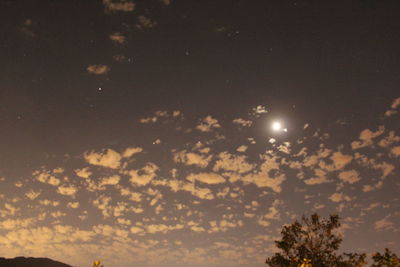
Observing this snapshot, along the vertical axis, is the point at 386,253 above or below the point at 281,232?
below

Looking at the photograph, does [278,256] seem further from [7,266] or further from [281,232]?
[7,266]

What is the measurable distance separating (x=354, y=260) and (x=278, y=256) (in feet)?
21.8

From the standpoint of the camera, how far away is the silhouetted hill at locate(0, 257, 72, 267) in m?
77.5

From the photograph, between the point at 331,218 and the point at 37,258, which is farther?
the point at 37,258

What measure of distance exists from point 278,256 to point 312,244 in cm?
318

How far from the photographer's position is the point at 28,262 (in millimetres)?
83188

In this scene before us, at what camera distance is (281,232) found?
27.9m

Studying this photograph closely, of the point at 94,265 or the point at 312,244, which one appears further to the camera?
the point at 312,244

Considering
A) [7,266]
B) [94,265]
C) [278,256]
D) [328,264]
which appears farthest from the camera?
[7,266]

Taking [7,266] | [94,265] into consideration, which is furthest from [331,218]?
[7,266]

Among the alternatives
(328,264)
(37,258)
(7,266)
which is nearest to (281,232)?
(328,264)

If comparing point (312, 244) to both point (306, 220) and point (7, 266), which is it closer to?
point (306, 220)

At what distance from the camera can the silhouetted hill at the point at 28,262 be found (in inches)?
3051

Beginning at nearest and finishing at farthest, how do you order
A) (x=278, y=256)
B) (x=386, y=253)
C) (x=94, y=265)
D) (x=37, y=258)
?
(x=94, y=265) → (x=386, y=253) → (x=278, y=256) → (x=37, y=258)
